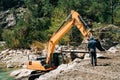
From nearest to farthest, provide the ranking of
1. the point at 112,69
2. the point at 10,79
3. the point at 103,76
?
the point at 103,76 → the point at 112,69 → the point at 10,79

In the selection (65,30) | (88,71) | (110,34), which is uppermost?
(65,30)

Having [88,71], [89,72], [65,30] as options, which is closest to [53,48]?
[65,30]

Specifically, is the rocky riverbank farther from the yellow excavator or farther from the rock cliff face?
the rock cliff face

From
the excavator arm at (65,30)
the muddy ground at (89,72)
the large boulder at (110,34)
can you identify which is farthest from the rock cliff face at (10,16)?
the muddy ground at (89,72)

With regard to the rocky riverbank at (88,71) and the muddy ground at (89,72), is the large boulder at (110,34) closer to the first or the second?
the rocky riverbank at (88,71)

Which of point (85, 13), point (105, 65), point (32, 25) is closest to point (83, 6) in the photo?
point (85, 13)

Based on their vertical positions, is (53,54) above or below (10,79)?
above

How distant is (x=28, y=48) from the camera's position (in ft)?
180

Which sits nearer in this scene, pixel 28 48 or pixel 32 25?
pixel 28 48

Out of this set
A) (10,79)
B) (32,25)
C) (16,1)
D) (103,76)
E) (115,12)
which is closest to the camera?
(103,76)

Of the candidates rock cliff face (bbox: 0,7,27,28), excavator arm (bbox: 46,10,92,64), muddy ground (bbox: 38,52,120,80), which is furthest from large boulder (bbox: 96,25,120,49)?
rock cliff face (bbox: 0,7,27,28)

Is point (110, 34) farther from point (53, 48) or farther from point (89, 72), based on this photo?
point (89, 72)

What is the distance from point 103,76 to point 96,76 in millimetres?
382

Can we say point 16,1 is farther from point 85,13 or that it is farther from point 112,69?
point 112,69
